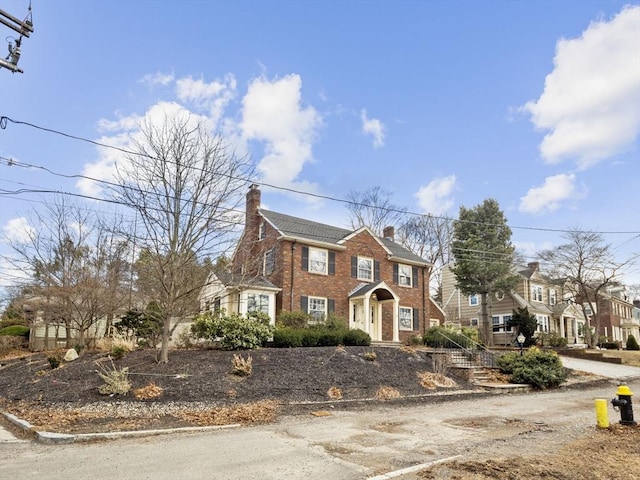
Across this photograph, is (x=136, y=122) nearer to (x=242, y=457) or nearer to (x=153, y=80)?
(x=153, y=80)

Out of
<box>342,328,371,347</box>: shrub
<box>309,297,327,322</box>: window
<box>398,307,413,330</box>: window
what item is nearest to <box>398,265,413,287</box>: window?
<box>398,307,413,330</box>: window

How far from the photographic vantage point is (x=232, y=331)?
14.8 meters

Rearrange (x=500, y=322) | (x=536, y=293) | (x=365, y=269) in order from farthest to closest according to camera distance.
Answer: (x=536, y=293), (x=500, y=322), (x=365, y=269)

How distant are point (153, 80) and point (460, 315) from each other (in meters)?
31.8

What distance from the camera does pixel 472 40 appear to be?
1389 centimetres

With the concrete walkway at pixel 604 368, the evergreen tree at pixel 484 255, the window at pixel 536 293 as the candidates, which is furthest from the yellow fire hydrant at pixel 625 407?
the window at pixel 536 293

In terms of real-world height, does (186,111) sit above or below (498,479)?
above

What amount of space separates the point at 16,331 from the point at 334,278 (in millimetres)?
16459

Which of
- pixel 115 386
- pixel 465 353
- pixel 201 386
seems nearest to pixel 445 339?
pixel 465 353

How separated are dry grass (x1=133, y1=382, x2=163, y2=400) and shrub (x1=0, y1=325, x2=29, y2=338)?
16.9 metres

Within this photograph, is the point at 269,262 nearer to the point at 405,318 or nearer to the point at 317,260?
the point at 317,260

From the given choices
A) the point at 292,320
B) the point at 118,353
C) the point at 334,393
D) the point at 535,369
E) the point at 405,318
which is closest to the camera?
the point at 334,393

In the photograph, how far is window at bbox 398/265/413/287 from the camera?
2609 centimetres

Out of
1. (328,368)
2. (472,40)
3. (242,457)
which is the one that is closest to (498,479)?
(242,457)
